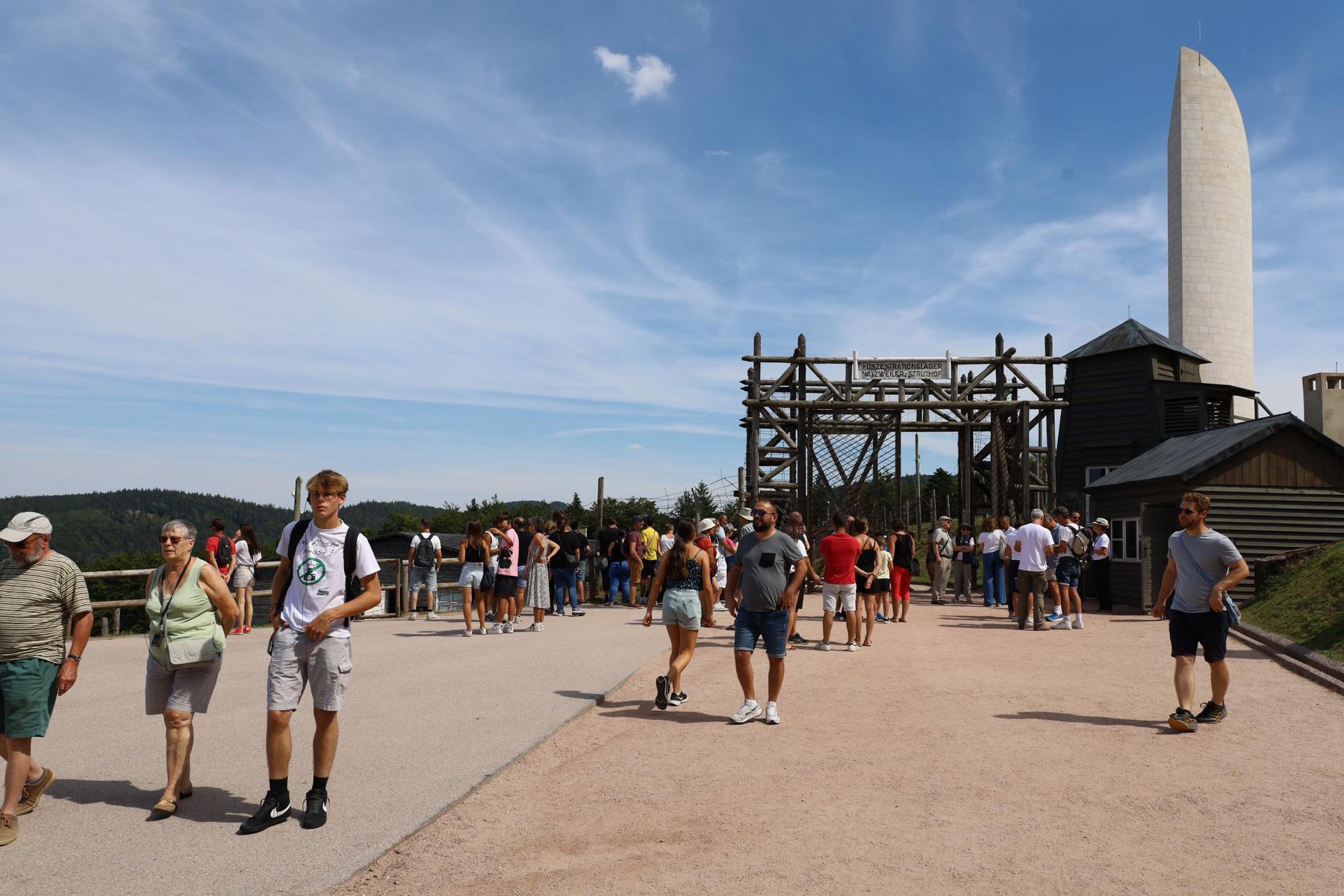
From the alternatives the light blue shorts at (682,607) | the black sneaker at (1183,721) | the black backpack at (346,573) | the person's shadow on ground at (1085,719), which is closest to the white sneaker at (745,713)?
the light blue shorts at (682,607)

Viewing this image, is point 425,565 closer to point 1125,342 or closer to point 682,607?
point 682,607

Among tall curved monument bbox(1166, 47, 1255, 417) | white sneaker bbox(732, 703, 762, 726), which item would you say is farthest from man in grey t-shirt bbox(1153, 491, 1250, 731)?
tall curved monument bbox(1166, 47, 1255, 417)

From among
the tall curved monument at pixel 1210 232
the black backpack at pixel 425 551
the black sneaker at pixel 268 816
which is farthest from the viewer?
the tall curved monument at pixel 1210 232

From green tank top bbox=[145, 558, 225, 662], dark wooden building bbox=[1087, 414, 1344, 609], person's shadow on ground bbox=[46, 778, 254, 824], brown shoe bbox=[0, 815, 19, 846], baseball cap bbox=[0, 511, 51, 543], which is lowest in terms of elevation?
person's shadow on ground bbox=[46, 778, 254, 824]

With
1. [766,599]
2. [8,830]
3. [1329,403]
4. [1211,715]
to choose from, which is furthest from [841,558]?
[1329,403]

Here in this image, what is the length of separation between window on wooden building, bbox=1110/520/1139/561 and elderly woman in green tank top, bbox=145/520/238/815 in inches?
728

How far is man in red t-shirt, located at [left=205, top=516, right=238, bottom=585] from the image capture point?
13883 millimetres

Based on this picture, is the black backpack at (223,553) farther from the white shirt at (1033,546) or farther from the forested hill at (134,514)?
the forested hill at (134,514)

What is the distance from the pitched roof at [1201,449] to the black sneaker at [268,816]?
17171 mm

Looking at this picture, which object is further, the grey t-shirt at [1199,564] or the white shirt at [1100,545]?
the white shirt at [1100,545]

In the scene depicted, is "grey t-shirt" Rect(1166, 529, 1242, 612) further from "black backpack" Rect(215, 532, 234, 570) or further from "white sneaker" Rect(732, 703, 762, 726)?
"black backpack" Rect(215, 532, 234, 570)

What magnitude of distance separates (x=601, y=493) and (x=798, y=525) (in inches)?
444

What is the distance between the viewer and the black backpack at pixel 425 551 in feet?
55.5

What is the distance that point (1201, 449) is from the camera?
762 inches
